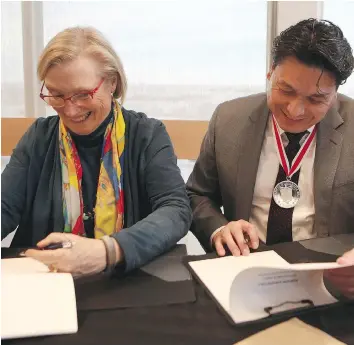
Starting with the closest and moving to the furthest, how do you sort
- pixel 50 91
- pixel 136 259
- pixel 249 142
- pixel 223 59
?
pixel 136 259 → pixel 50 91 → pixel 249 142 → pixel 223 59

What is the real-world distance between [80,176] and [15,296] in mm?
631

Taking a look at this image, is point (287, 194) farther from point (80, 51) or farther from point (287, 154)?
point (80, 51)

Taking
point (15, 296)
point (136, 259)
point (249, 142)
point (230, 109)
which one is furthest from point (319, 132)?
point (15, 296)

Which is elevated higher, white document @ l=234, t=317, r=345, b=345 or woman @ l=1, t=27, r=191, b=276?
woman @ l=1, t=27, r=191, b=276

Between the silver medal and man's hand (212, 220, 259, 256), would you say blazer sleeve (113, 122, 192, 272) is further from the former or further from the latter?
the silver medal

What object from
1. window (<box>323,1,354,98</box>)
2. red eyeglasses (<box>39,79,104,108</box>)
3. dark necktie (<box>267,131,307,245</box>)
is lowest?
dark necktie (<box>267,131,307,245</box>)

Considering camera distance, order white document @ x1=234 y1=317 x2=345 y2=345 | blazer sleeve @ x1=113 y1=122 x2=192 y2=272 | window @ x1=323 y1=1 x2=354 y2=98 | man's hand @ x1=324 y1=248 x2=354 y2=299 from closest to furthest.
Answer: white document @ x1=234 y1=317 x2=345 y2=345
man's hand @ x1=324 y1=248 x2=354 y2=299
blazer sleeve @ x1=113 y1=122 x2=192 y2=272
window @ x1=323 y1=1 x2=354 y2=98

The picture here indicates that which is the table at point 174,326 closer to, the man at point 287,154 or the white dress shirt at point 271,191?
the man at point 287,154

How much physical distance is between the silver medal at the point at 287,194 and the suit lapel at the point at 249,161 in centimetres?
10

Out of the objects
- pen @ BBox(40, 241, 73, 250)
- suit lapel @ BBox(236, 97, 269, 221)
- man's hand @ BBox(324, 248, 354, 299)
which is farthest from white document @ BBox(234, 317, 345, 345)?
suit lapel @ BBox(236, 97, 269, 221)

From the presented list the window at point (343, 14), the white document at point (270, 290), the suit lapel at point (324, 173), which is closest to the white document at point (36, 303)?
the white document at point (270, 290)

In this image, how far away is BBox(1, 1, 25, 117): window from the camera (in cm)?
274

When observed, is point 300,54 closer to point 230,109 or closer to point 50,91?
point 230,109

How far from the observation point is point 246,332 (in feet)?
2.70
